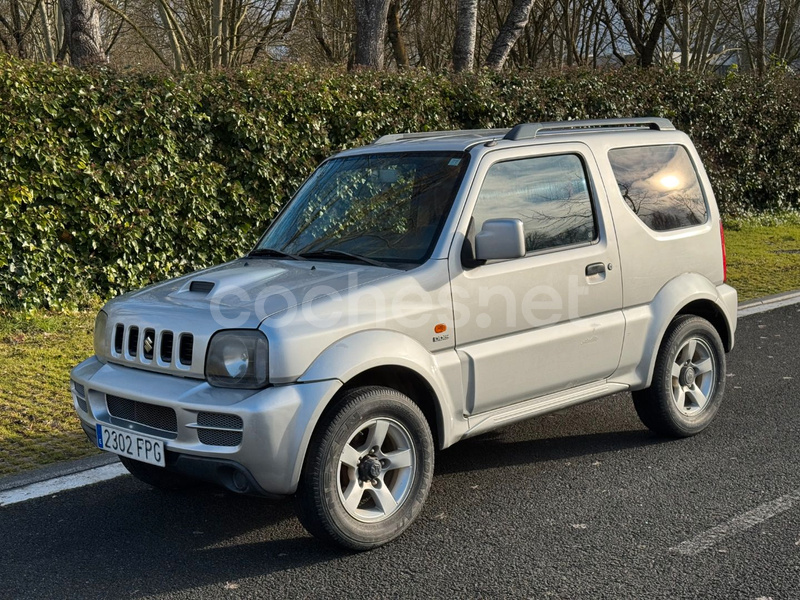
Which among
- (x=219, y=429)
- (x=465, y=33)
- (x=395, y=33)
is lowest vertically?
(x=219, y=429)

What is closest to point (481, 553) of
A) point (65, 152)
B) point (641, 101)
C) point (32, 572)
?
point (32, 572)

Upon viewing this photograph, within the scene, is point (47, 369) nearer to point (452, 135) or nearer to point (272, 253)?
point (272, 253)

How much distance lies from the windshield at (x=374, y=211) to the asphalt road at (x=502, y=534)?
1374 millimetres

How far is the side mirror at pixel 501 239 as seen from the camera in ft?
15.1

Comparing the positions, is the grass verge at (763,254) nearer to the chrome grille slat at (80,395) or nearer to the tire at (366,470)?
the tire at (366,470)

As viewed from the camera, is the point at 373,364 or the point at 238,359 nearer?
the point at 238,359

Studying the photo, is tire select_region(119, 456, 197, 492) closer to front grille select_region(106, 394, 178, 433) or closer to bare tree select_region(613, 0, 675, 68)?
front grille select_region(106, 394, 178, 433)

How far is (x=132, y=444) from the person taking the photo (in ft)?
14.2

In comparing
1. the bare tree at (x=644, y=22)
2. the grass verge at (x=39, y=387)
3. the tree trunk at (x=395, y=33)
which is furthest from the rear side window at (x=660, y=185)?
the bare tree at (x=644, y=22)

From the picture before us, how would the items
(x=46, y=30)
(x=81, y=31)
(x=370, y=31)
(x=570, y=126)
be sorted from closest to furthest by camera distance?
(x=570, y=126)
(x=81, y=31)
(x=370, y=31)
(x=46, y=30)

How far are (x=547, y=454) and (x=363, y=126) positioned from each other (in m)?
6.63

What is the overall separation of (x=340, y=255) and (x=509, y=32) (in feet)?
45.3

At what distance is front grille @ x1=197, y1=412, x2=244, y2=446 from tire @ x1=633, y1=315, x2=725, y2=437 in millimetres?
2796

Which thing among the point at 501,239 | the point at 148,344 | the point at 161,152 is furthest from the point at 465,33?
the point at 148,344
